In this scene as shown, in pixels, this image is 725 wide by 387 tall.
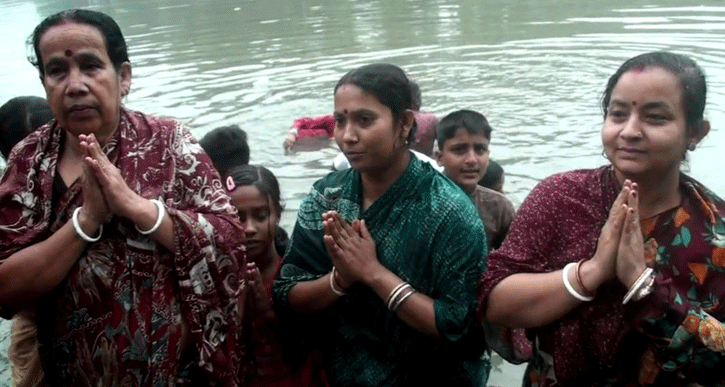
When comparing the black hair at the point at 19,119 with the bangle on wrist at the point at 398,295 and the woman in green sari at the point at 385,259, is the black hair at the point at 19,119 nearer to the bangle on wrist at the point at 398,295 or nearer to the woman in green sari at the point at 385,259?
the woman in green sari at the point at 385,259

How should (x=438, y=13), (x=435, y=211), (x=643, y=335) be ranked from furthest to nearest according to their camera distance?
(x=438, y=13), (x=435, y=211), (x=643, y=335)

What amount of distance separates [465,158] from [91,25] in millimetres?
2202

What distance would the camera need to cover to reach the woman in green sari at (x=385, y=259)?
7.72 ft

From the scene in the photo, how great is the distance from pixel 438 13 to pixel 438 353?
14.7 m

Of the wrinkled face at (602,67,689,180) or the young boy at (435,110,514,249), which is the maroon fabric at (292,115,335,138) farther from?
the wrinkled face at (602,67,689,180)

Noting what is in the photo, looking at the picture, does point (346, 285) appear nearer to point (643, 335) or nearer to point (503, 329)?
point (503, 329)

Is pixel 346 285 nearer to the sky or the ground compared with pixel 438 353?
nearer to the sky

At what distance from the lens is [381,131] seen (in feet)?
8.15

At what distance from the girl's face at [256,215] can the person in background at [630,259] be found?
1.06m

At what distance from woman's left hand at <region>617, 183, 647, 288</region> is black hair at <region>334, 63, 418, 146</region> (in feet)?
2.90

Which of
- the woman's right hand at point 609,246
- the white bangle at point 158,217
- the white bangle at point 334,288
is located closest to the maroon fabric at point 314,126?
the white bangle at point 334,288

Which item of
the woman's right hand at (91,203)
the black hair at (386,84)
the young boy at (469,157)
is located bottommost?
the young boy at (469,157)

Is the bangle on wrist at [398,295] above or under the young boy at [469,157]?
above

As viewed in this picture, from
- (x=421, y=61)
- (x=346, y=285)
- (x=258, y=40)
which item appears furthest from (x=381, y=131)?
(x=258, y=40)
